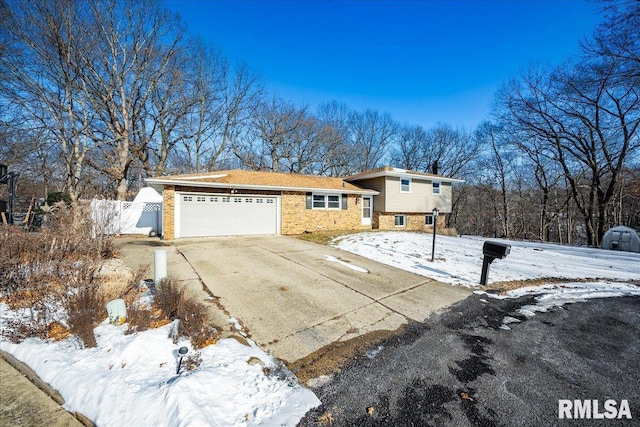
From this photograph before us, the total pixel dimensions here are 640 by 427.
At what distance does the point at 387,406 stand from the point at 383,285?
352 centimetres

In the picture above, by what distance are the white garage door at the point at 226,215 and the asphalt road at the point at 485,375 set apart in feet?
32.3

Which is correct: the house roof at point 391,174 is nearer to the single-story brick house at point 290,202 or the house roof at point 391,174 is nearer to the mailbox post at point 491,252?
the single-story brick house at point 290,202

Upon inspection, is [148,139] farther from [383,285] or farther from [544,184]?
[544,184]

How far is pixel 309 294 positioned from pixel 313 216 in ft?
30.3

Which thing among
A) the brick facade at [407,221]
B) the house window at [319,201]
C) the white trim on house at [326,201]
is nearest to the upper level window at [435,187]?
the brick facade at [407,221]

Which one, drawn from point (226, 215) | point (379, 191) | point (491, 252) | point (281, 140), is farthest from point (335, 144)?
point (491, 252)

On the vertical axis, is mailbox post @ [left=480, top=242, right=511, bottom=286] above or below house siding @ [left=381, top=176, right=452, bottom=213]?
below

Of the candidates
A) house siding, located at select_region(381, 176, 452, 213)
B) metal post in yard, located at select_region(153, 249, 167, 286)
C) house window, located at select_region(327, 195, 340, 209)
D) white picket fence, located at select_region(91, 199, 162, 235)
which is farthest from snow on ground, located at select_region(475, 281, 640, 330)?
white picket fence, located at select_region(91, 199, 162, 235)

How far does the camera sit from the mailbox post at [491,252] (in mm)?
5465

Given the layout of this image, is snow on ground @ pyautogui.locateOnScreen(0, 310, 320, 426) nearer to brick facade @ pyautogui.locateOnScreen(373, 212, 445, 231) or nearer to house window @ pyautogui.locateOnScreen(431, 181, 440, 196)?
brick facade @ pyautogui.locateOnScreen(373, 212, 445, 231)

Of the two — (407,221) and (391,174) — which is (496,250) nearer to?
(391,174)

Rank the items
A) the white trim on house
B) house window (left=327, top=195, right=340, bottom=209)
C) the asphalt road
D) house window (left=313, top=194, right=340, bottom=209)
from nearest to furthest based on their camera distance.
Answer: the asphalt road, the white trim on house, house window (left=313, top=194, right=340, bottom=209), house window (left=327, top=195, right=340, bottom=209)

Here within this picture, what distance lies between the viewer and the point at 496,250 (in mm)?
5664

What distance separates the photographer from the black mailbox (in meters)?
5.44
